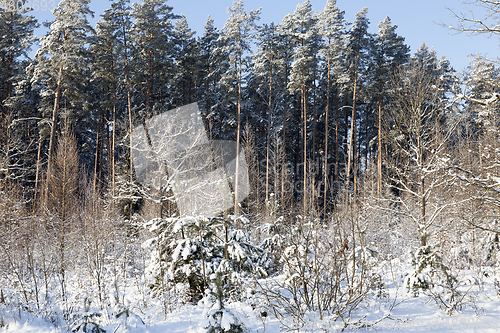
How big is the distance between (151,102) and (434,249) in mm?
19882

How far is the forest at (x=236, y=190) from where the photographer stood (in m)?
6.04

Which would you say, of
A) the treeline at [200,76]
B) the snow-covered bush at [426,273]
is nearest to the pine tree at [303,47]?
the treeline at [200,76]

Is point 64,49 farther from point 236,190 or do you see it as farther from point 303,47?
point 303,47

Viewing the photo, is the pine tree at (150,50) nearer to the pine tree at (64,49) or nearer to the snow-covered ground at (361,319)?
the pine tree at (64,49)

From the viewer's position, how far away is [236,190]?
2027 centimetres

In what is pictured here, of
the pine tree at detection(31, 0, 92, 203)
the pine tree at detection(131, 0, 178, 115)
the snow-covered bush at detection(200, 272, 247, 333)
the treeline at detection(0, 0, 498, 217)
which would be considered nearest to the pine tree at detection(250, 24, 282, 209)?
the treeline at detection(0, 0, 498, 217)

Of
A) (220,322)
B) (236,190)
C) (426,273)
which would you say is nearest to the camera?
(220,322)

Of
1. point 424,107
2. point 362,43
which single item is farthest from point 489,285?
point 362,43

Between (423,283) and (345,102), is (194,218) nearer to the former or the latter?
(423,283)

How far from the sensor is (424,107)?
402 inches

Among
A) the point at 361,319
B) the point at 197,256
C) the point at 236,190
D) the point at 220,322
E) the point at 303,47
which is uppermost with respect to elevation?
the point at 303,47

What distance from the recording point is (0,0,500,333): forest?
6043 mm

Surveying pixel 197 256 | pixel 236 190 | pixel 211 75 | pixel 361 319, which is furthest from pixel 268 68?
pixel 361 319

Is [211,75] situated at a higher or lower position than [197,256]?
higher
